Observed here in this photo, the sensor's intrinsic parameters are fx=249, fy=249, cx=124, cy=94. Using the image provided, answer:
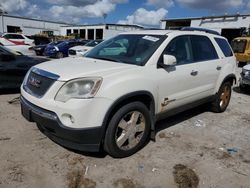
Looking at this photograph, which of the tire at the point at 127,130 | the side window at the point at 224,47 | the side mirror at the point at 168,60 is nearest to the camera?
the tire at the point at 127,130

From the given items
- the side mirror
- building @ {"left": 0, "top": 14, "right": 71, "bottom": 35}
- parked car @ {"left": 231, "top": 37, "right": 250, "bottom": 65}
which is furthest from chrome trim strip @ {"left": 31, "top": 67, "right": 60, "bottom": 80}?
building @ {"left": 0, "top": 14, "right": 71, "bottom": 35}

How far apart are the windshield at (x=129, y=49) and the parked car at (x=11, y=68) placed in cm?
296

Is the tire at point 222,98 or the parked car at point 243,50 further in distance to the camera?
the parked car at point 243,50

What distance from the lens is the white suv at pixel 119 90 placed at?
9.97ft

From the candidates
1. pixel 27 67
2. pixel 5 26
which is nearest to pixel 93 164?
pixel 27 67

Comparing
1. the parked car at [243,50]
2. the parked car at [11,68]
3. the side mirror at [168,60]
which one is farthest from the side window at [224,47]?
the parked car at [243,50]

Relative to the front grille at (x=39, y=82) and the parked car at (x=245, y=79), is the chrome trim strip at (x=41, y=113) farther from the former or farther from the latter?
the parked car at (x=245, y=79)

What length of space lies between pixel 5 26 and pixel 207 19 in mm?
42515

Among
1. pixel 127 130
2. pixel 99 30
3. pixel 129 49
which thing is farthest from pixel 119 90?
pixel 99 30

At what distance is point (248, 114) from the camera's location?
243 inches

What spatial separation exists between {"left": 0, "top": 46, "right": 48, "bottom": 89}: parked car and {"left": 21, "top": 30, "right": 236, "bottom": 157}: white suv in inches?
118

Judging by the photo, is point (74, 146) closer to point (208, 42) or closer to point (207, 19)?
point (208, 42)

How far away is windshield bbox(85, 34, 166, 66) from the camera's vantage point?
382 cm

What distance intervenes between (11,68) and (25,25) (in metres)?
56.5
